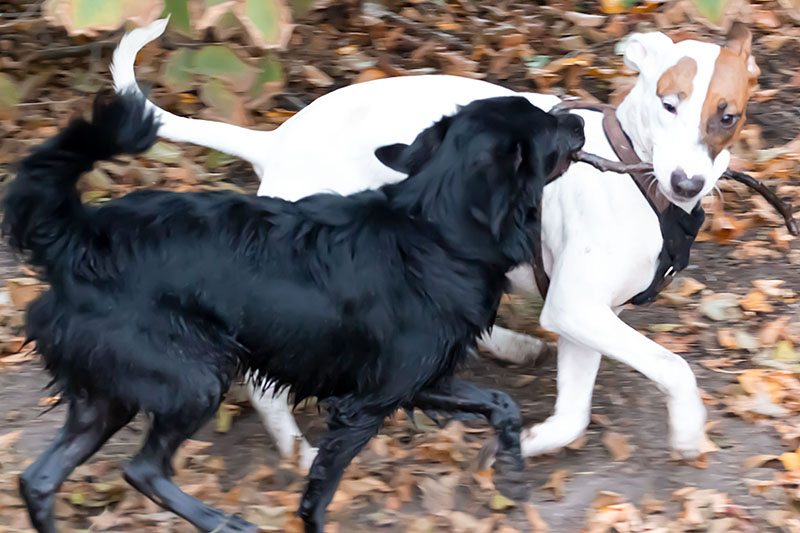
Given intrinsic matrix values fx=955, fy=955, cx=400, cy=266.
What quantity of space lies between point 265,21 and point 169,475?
55.0 inches

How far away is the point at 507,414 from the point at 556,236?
648 millimetres

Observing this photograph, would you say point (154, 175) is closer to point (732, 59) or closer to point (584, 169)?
point (584, 169)

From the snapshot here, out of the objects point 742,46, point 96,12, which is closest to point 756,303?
point 742,46

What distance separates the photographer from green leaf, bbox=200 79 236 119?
3908 millimetres

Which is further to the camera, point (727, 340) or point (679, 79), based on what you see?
point (727, 340)

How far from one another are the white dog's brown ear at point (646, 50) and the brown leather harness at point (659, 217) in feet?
0.76

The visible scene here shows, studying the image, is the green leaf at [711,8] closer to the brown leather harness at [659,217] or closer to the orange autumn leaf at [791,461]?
the brown leather harness at [659,217]

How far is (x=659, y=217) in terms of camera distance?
3.17 metres

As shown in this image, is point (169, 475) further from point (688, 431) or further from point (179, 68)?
point (688, 431)

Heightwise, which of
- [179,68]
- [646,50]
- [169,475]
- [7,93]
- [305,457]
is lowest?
A: [305,457]

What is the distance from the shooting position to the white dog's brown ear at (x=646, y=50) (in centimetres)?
312

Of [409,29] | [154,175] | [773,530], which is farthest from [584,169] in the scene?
[409,29]

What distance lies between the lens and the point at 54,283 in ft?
8.81

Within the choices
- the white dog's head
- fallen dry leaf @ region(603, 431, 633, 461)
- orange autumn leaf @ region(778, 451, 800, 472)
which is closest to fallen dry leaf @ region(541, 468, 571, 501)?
fallen dry leaf @ region(603, 431, 633, 461)
